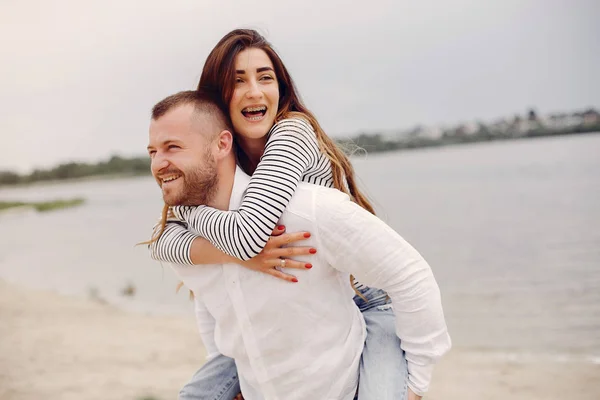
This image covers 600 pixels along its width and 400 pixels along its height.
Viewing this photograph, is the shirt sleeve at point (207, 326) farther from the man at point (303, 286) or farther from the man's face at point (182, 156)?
the man's face at point (182, 156)

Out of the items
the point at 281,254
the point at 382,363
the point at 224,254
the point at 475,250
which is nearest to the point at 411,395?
the point at 382,363

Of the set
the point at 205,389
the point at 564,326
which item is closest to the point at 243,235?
the point at 205,389

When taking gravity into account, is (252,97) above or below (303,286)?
above

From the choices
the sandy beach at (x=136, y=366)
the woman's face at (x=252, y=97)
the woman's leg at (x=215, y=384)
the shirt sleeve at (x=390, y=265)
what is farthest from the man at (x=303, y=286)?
the sandy beach at (x=136, y=366)

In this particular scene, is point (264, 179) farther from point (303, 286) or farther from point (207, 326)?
point (207, 326)

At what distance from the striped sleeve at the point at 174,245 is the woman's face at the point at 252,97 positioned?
416 mm

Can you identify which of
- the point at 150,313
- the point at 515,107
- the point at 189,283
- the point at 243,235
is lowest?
the point at 515,107

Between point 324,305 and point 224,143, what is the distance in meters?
0.64

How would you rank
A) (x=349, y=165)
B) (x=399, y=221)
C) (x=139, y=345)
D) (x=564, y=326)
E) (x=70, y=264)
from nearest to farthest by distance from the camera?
(x=349, y=165) < (x=139, y=345) < (x=564, y=326) < (x=70, y=264) < (x=399, y=221)

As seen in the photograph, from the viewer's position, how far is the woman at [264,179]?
69.9 inches

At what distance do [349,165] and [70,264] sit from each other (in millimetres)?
14197

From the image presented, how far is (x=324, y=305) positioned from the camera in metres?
1.85

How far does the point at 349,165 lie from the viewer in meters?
2.24

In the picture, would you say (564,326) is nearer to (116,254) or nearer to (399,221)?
(399,221)
